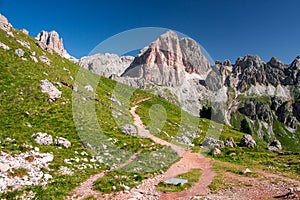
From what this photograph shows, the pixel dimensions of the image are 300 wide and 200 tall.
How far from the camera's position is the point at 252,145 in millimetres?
43406

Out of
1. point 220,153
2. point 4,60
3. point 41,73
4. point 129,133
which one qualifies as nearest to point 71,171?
point 129,133

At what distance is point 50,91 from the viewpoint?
34062 mm

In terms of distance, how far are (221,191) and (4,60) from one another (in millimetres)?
40794

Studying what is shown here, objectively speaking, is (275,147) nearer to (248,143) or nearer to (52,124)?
(248,143)

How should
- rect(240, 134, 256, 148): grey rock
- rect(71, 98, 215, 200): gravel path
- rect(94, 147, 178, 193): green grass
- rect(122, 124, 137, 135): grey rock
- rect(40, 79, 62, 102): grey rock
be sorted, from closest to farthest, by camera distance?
1. rect(71, 98, 215, 200): gravel path
2. rect(94, 147, 178, 193): green grass
3. rect(40, 79, 62, 102): grey rock
4. rect(122, 124, 137, 135): grey rock
5. rect(240, 134, 256, 148): grey rock

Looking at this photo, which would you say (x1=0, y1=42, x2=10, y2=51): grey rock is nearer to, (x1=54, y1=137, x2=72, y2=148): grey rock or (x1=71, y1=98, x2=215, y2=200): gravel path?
(x1=54, y1=137, x2=72, y2=148): grey rock

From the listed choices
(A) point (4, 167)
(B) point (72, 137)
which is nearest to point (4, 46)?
(B) point (72, 137)

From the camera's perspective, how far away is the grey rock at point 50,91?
33197 mm

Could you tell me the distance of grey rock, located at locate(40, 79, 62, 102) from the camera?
109 ft

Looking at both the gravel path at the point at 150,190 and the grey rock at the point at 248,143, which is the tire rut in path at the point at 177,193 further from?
the grey rock at the point at 248,143

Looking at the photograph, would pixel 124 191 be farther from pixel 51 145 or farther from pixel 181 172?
pixel 51 145

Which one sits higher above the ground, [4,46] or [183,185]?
[4,46]

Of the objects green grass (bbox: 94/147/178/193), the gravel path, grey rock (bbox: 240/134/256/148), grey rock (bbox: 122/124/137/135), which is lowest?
the gravel path

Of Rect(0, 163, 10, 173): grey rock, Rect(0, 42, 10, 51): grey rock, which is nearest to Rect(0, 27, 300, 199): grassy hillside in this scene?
Rect(0, 42, 10, 51): grey rock
